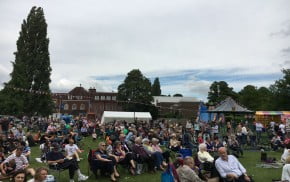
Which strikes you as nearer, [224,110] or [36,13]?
[224,110]

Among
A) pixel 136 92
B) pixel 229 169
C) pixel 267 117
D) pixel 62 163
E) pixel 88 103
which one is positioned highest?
pixel 136 92

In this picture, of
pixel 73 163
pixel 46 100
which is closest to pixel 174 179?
pixel 73 163

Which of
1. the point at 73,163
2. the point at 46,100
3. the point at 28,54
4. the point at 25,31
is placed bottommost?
the point at 73,163

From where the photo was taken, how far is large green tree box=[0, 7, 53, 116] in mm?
37625

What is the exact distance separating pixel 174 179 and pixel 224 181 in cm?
118

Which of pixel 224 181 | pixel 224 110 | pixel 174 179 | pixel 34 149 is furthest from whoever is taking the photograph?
pixel 224 110

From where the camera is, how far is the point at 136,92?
59.7 metres

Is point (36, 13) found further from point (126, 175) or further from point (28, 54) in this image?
point (126, 175)

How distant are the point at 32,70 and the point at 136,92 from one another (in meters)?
24.5

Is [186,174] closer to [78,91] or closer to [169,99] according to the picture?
[169,99]

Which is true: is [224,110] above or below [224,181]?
above

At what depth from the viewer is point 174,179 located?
6.12 meters

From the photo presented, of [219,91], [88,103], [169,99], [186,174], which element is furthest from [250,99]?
[186,174]

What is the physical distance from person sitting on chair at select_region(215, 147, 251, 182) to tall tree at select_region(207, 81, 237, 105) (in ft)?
203
